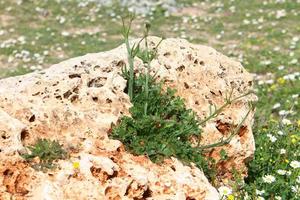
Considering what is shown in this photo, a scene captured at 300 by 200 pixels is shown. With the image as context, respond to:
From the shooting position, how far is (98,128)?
7.73 metres

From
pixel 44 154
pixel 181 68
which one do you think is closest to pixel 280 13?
pixel 181 68

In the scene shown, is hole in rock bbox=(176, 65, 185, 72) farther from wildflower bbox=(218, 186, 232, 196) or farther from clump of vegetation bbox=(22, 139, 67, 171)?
clump of vegetation bbox=(22, 139, 67, 171)

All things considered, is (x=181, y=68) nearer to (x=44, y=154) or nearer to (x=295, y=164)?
(x=295, y=164)

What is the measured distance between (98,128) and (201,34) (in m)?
16.9

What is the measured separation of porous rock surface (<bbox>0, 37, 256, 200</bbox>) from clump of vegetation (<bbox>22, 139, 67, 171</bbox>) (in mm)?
103

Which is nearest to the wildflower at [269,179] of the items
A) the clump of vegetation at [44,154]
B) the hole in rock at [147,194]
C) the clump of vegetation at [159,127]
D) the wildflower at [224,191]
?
the wildflower at [224,191]

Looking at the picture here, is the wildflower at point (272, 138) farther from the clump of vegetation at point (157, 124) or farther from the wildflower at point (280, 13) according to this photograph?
the wildflower at point (280, 13)

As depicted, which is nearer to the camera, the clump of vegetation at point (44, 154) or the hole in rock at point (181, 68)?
the clump of vegetation at point (44, 154)

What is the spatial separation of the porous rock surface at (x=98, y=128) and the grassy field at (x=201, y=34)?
6.67ft

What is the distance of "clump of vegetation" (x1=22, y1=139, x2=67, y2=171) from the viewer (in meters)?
6.97

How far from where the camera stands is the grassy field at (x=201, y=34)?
1653 centimetres

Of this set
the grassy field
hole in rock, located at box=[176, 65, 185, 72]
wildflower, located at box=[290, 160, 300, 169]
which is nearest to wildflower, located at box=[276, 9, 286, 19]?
the grassy field

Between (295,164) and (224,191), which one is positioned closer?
(224,191)

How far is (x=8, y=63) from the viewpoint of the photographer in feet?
71.1
